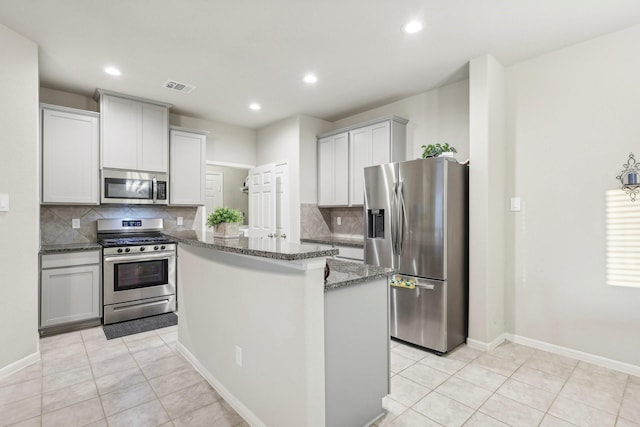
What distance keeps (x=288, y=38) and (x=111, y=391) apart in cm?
303

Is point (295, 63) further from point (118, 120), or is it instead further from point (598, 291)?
point (598, 291)

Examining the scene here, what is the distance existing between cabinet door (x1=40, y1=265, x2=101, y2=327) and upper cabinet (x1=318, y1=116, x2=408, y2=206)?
300 centimetres

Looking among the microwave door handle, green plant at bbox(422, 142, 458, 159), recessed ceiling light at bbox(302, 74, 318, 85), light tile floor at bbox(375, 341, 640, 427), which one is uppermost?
Answer: recessed ceiling light at bbox(302, 74, 318, 85)

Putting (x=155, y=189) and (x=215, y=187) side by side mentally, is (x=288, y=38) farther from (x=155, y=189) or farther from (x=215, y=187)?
(x=215, y=187)

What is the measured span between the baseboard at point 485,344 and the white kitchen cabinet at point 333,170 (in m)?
2.24

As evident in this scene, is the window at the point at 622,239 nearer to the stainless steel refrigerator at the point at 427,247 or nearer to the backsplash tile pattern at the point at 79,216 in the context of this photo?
the stainless steel refrigerator at the point at 427,247

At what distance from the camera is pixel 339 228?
5.01 m

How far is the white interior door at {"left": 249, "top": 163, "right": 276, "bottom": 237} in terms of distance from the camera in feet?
16.5

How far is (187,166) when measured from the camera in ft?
14.9

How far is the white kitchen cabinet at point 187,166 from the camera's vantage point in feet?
14.5

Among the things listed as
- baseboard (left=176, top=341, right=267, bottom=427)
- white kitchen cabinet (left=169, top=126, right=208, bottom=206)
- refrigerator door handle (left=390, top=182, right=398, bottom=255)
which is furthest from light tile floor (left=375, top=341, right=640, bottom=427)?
white kitchen cabinet (left=169, top=126, right=208, bottom=206)

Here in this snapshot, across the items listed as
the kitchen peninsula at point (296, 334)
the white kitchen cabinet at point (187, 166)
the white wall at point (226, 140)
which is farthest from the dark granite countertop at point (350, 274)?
the white wall at point (226, 140)

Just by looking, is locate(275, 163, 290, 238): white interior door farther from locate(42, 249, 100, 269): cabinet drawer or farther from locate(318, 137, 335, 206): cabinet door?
locate(42, 249, 100, 269): cabinet drawer

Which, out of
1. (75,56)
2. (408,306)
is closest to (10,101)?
(75,56)
